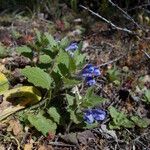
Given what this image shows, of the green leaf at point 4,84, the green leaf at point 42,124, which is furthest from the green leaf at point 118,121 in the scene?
the green leaf at point 4,84

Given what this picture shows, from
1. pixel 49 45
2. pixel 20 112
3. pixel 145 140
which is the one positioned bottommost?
pixel 145 140

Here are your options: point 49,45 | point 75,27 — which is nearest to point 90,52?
point 75,27

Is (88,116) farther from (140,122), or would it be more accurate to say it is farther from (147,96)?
(147,96)

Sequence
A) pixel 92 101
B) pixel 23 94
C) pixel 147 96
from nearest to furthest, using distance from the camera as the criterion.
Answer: pixel 92 101, pixel 23 94, pixel 147 96

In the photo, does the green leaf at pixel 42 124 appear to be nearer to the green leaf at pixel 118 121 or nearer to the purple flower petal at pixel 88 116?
the purple flower petal at pixel 88 116

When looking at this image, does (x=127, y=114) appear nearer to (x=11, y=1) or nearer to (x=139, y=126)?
(x=139, y=126)

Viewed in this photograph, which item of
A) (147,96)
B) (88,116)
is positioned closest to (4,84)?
(88,116)
